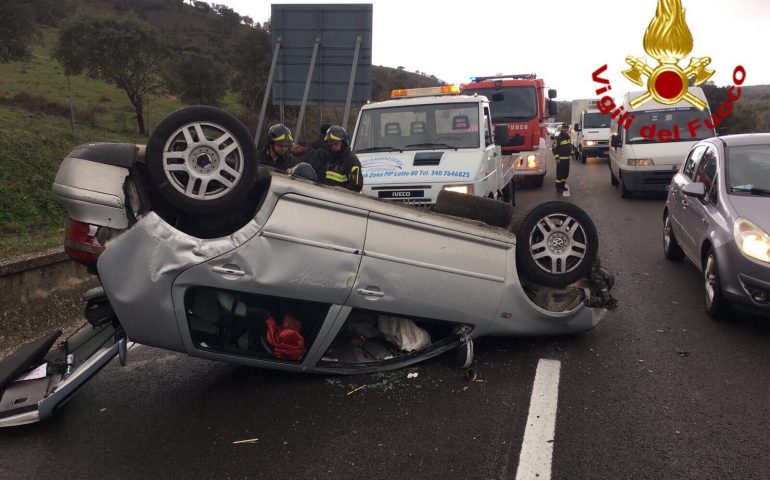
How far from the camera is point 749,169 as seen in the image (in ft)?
19.6

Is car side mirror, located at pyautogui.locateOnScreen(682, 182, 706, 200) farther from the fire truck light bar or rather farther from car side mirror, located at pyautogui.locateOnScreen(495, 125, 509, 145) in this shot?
the fire truck light bar

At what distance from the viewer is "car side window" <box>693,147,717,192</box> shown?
246 inches

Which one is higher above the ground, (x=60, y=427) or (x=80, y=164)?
(x=80, y=164)

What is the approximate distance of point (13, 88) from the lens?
77.3ft

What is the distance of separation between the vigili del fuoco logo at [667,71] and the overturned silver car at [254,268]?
1081 centimetres

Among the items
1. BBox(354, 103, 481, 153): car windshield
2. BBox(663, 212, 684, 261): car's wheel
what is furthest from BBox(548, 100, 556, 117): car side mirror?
BBox(663, 212, 684, 261): car's wheel

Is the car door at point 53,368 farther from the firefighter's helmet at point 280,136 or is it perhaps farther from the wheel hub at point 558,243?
the wheel hub at point 558,243

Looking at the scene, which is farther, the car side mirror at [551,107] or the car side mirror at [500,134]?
the car side mirror at [551,107]

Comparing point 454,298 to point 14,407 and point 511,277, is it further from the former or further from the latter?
point 14,407

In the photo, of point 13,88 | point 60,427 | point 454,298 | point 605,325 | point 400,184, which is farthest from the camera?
point 13,88

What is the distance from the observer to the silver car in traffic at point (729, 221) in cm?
493

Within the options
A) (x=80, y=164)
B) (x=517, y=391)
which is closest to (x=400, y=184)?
(x=517, y=391)

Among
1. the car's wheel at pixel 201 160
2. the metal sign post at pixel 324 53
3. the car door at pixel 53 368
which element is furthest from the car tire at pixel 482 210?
the metal sign post at pixel 324 53

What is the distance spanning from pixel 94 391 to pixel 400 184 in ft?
12.8
